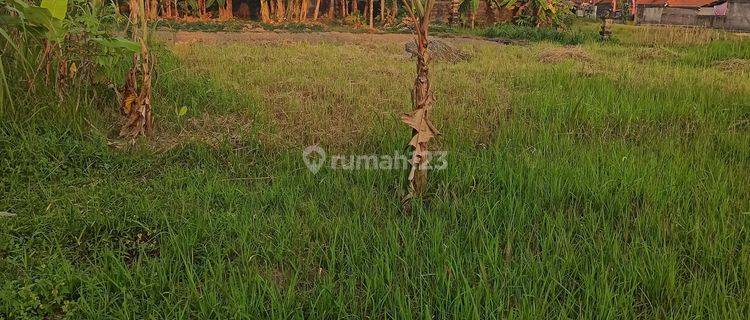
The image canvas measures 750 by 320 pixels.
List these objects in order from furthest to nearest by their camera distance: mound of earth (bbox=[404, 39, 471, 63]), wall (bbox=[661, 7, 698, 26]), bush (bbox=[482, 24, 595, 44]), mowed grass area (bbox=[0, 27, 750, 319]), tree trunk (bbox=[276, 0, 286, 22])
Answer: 1. wall (bbox=[661, 7, 698, 26])
2. tree trunk (bbox=[276, 0, 286, 22])
3. bush (bbox=[482, 24, 595, 44])
4. mound of earth (bbox=[404, 39, 471, 63])
5. mowed grass area (bbox=[0, 27, 750, 319])

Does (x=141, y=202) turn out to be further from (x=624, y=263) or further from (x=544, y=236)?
(x=624, y=263)

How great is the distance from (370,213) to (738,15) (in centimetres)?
1918

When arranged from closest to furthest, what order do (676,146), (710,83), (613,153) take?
(613,153), (676,146), (710,83)

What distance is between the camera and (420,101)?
220 centimetres

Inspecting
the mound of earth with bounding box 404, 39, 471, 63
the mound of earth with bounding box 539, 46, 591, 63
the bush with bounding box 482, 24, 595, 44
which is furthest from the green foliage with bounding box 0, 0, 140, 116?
the bush with bounding box 482, 24, 595, 44

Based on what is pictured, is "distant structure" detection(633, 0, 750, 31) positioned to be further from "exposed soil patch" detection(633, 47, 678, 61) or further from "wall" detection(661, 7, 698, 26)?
"exposed soil patch" detection(633, 47, 678, 61)

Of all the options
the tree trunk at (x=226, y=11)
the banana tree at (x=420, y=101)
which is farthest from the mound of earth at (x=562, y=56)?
the tree trunk at (x=226, y=11)

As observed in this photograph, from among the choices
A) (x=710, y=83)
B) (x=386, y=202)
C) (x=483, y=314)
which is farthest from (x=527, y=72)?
(x=483, y=314)

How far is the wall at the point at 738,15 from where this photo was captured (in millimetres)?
16875

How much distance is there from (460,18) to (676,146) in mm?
14581

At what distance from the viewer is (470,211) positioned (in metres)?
2.13

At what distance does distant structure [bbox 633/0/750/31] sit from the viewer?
1723 cm

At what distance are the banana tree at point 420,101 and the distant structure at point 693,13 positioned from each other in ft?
61.1

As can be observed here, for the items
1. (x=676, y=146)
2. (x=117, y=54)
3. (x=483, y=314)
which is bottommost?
(x=483, y=314)
